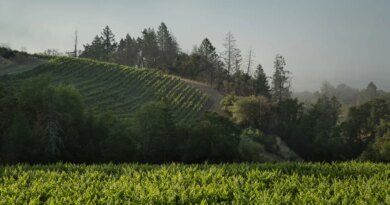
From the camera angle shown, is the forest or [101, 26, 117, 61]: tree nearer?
the forest

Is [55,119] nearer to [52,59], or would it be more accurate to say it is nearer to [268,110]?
[52,59]

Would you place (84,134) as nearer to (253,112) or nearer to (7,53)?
(253,112)

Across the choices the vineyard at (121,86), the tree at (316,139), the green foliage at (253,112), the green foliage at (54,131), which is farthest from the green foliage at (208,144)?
the green foliage at (253,112)

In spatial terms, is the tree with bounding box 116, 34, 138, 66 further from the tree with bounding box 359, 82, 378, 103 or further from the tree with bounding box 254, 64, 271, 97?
the tree with bounding box 359, 82, 378, 103

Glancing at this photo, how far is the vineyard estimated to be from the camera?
62938 millimetres

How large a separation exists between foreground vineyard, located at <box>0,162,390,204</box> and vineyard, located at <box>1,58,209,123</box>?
144ft

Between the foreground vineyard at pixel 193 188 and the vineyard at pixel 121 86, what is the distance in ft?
144

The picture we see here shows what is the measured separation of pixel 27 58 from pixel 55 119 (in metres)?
44.2

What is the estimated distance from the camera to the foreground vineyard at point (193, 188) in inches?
445

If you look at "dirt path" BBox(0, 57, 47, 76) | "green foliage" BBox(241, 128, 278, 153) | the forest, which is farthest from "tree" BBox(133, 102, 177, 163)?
"dirt path" BBox(0, 57, 47, 76)

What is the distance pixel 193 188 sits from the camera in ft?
39.4

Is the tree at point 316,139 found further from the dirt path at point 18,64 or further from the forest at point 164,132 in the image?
the dirt path at point 18,64

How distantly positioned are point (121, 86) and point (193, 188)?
62.6 m

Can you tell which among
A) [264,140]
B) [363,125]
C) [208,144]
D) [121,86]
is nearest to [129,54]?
[121,86]
